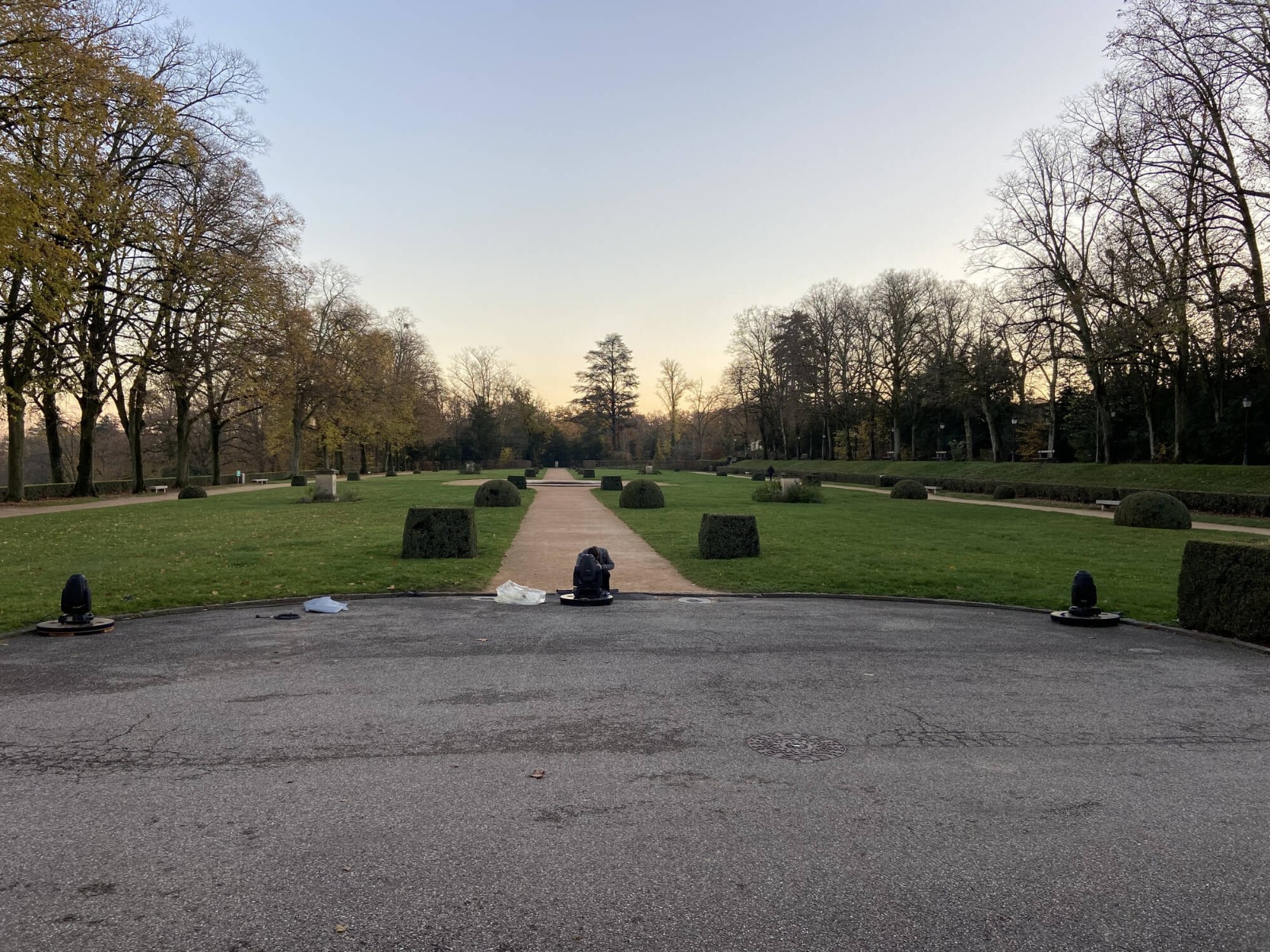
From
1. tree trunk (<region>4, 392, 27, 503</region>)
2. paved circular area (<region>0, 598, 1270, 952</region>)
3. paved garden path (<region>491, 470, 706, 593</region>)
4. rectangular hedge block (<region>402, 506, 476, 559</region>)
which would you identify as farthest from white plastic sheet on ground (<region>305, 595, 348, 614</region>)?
tree trunk (<region>4, 392, 27, 503</region>)

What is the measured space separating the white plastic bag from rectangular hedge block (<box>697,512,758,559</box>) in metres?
4.22

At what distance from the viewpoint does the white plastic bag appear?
8.65 m

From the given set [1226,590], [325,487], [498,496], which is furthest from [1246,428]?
[325,487]

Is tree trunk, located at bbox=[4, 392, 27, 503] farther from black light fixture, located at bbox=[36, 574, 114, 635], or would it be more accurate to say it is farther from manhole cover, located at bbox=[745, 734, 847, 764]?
manhole cover, located at bbox=[745, 734, 847, 764]

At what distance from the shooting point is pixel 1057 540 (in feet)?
52.0

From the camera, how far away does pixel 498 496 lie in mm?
23219

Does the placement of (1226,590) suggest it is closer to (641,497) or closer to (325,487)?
(641,497)

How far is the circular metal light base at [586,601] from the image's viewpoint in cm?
850

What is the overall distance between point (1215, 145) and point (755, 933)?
100ft

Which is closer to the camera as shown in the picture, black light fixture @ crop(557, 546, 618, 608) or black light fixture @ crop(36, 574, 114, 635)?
black light fixture @ crop(36, 574, 114, 635)

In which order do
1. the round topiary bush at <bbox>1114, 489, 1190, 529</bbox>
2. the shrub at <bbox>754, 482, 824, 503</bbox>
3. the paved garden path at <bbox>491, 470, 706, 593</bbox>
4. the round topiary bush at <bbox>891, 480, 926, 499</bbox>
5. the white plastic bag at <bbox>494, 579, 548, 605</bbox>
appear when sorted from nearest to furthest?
1. the white plastic bag at <bbox>494, 579, 548, 605</bbox>
2. the paved garden path at <bbox>491, 470, 706, 593</bbox>
3. the round topiary bush at <bbox>1114, 489, 1190, 529</bbox>
4. the shrub at <bbox>754, 482, 824, 503</bbox>
5. the round topiary bush at <bbox>891, 480, 926, 499</bbox>

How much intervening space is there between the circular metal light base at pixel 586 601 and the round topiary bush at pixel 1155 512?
16.3 metres

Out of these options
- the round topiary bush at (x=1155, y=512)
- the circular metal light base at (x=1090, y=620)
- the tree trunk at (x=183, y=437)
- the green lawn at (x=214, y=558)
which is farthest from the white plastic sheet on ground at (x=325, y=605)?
the tree trunk at (x=183, y=437)

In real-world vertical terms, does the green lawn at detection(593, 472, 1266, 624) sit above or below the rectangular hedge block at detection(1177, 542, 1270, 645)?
below
